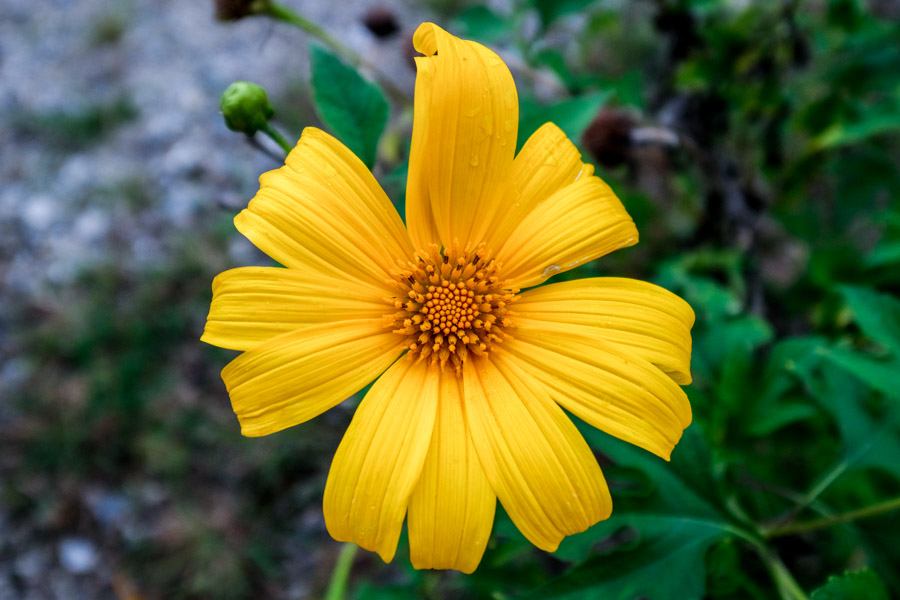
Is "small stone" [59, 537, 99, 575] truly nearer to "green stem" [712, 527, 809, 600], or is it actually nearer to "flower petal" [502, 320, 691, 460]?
"flower petal" [502, 320, 691, 460]

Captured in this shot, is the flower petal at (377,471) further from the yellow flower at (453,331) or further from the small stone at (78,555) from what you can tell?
the small stone at (78,555)

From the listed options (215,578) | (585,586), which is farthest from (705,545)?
Result: (215,578)

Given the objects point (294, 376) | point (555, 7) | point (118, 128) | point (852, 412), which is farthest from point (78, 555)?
point (852, 412)

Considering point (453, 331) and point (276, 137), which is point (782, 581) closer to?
point (453, 331)

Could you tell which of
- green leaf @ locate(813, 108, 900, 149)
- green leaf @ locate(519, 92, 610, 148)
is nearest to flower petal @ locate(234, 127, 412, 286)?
green leaf @ locate(519, 92, 610, 148)

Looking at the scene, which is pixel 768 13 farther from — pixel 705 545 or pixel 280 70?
pixel 280 70

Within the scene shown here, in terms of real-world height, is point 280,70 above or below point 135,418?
above
